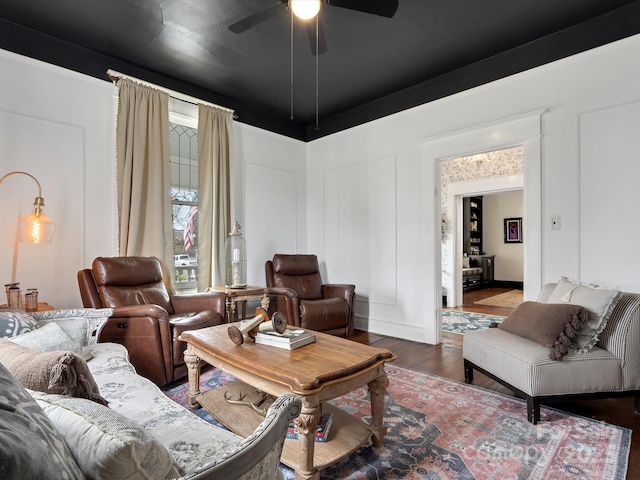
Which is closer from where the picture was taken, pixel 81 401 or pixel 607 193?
pixel 81 401

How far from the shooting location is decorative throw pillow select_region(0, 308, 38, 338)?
169cm

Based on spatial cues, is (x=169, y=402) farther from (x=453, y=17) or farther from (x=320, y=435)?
(x=453, y=17)

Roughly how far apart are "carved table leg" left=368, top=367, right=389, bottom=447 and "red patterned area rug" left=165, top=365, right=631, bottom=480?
2.9 inches

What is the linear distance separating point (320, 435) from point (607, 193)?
9.53 feet

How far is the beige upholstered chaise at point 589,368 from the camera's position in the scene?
2.07 meters

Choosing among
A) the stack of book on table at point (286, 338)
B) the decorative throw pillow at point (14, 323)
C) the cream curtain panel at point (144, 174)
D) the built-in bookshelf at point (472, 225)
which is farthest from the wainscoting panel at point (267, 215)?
the built-in bookshelf at point (472, 225)

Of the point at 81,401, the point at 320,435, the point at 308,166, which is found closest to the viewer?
the point at 81,401

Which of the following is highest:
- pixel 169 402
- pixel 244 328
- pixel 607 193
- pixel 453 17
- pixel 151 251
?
pixel 453 17

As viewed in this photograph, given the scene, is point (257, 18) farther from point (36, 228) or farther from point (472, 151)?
point (472, 151)

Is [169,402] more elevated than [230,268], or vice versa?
[230,268]

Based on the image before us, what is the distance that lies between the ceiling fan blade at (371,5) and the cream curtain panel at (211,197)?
2.18m

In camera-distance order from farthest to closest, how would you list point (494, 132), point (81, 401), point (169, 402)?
point (494, 132), point (169, 402), point (81, 401)

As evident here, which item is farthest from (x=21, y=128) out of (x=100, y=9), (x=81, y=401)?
(x=81, y=401)

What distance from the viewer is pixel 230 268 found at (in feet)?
13.8
